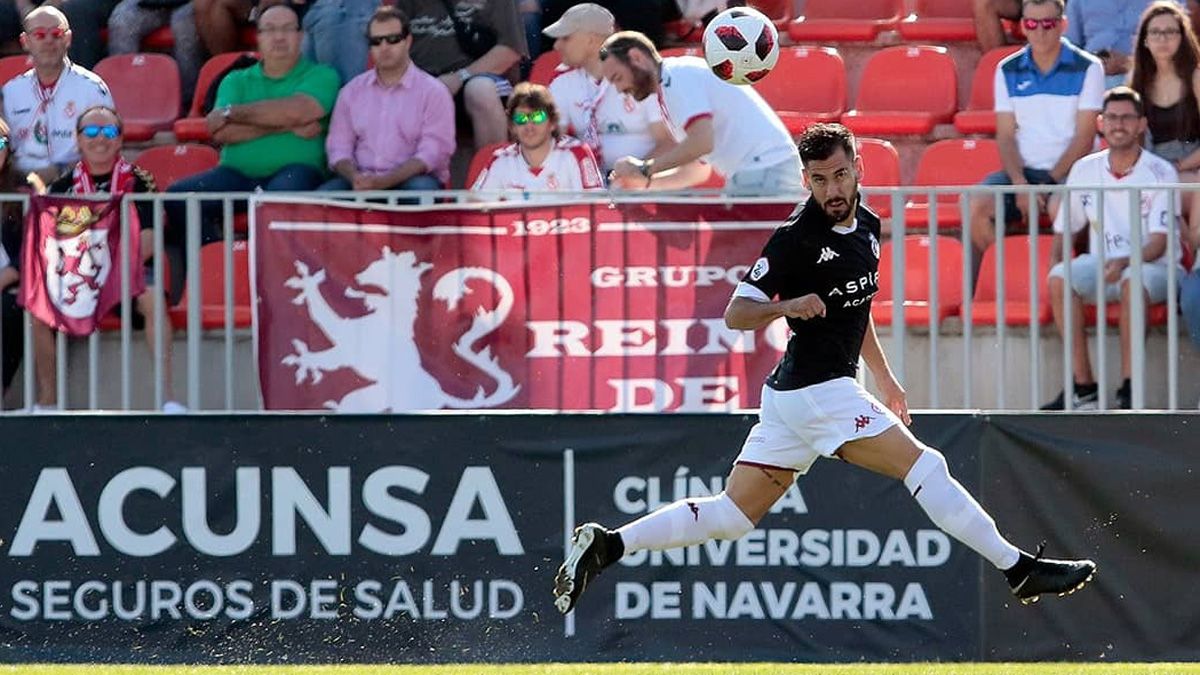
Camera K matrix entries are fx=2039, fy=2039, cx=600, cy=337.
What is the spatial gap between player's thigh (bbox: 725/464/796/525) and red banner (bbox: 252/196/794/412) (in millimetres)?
1300

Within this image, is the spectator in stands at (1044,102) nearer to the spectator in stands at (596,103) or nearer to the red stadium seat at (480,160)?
the spectator in stands at (596,103)

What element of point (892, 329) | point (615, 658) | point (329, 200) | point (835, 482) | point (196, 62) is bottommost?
point (615, 658)

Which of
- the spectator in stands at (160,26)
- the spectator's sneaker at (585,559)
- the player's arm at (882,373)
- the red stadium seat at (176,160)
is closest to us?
the spectator's sneaker at (585,559)

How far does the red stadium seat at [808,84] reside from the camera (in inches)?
470

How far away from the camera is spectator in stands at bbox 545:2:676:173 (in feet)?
34.2

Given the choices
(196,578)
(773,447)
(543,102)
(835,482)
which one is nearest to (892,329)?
(835,482)

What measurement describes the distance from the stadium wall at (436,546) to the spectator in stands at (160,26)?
454cm

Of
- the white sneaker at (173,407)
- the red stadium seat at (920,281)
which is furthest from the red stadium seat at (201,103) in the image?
the red stadium seat at (920,281)

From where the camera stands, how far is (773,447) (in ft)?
24.0

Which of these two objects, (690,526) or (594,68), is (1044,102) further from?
(690,526)

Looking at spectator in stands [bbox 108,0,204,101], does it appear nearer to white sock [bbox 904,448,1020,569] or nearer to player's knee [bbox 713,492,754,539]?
player's knee [bbox 713,492,754,539]

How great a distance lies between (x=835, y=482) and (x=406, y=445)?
1.79 meters

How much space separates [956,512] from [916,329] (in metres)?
2.37

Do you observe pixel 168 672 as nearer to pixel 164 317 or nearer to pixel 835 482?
pixel 164 317
